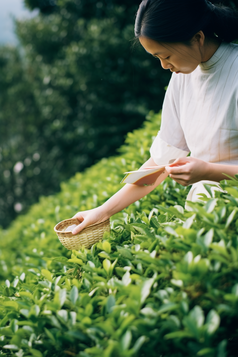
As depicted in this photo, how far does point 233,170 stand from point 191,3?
30.9 inches

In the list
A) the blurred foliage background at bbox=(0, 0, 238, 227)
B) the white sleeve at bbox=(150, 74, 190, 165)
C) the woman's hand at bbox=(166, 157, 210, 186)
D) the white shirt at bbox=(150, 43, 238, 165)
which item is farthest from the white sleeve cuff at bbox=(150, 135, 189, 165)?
the blurred foliage background at bbox=(0, 0, 238, 227)

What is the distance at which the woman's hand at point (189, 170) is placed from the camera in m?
1.43

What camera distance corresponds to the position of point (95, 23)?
7059mm

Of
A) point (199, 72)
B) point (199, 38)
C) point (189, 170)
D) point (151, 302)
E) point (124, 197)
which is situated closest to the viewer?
point (151, 302)

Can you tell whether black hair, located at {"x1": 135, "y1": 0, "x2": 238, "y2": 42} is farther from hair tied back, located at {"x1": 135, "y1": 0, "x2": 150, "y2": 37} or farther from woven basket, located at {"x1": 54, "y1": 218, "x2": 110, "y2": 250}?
woven basket, located at {"x1": 54, "y1": 218, "x2": 110, "y2": 250}

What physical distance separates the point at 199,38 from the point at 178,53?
130 millimetres

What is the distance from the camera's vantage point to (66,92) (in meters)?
8.17

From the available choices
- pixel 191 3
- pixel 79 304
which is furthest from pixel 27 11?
pixel 79 304

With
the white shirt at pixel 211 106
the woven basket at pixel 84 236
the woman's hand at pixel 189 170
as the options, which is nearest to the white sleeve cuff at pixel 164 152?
the white shirt at pixel 211 106

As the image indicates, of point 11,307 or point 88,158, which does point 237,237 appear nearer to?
point 11,307

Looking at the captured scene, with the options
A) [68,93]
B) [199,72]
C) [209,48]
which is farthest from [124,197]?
[68,93]

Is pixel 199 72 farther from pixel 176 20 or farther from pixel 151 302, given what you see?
pixel 151 302

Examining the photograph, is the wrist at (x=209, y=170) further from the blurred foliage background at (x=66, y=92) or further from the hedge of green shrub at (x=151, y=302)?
the blurred foliage background at (x=66, y=92)

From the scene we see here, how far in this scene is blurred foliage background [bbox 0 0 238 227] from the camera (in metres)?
7.04
